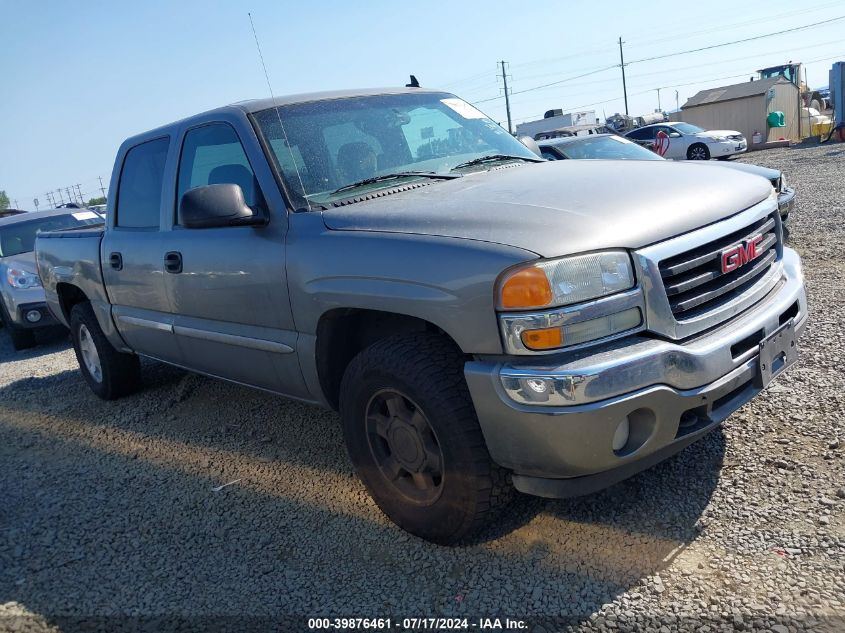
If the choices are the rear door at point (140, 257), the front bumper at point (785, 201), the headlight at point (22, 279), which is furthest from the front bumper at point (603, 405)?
the headlight at point (22, 279)

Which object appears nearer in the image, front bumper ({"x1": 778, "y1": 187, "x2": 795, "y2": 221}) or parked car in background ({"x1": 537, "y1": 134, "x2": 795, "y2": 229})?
front bumper ({"x1": 778, "y1": 187, "x2": 795, "y2": 221})

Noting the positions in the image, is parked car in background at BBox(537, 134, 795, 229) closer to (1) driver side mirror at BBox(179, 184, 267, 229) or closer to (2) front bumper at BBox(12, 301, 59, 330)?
(1) driver side mirror at BBox(179, 184, 267, 229)

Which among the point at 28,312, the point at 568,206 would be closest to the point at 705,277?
the point at 568,206

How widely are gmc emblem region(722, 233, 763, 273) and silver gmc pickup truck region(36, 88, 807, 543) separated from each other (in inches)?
0.6

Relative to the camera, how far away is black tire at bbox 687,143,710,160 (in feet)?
78.4

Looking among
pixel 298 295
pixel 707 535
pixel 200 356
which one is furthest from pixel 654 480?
pixel 200 356

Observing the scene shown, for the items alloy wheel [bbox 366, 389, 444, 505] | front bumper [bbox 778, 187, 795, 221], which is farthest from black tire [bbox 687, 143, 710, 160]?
alloy wheel [bbox 366, 389, 444, 505]

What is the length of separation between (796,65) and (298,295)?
37856 millimetres

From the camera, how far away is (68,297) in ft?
18.8

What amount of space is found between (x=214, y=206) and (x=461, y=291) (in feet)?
4.33

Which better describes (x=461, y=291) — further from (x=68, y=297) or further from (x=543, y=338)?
(x=68, y=297)

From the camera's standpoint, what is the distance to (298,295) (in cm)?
316

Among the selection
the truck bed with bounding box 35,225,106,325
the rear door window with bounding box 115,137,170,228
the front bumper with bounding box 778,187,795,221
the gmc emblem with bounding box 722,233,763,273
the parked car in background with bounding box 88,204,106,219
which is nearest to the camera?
the gmc emblem with bounding box 722,233,763,273

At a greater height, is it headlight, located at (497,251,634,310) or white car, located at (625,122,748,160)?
headlight, located at (497,251,634,310)
